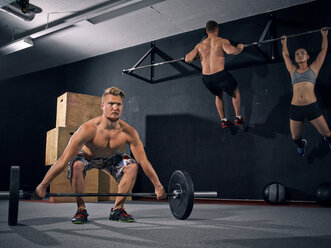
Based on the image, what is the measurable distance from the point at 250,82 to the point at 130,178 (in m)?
2.51

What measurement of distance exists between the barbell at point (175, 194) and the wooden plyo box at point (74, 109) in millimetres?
2443

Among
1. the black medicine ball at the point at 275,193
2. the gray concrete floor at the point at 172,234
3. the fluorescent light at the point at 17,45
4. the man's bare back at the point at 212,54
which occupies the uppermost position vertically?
the fluorescent light at the point at 17,45

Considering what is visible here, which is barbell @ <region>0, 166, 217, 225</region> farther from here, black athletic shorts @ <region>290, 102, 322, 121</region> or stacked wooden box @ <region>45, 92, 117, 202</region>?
stacked wooden box @ <region>45, 92, 117, 202</region>

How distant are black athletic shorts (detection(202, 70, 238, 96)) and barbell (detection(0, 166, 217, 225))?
197 centimetres

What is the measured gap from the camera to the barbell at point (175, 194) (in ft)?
6.13

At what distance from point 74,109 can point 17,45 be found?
1.50 m

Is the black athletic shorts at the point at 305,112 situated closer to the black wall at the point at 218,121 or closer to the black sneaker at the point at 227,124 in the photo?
the black wall at the point at 218,121

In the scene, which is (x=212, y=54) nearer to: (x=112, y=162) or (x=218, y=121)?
(x=218, y=121)

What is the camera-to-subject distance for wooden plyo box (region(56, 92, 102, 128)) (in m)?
4.36

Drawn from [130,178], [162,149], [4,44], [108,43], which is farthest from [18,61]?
[130,178]

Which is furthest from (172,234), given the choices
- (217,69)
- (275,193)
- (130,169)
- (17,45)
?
(17,45)

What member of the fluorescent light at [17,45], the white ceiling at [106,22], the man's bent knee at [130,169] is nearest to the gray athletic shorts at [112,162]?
the man's bent knee at [130,169]

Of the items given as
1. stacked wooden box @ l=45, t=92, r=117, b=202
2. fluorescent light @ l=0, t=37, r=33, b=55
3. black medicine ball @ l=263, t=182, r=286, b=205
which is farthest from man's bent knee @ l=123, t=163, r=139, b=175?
fluorescent light @ l=0, t=37, r=33, b=55

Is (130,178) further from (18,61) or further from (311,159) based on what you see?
(18,61)
